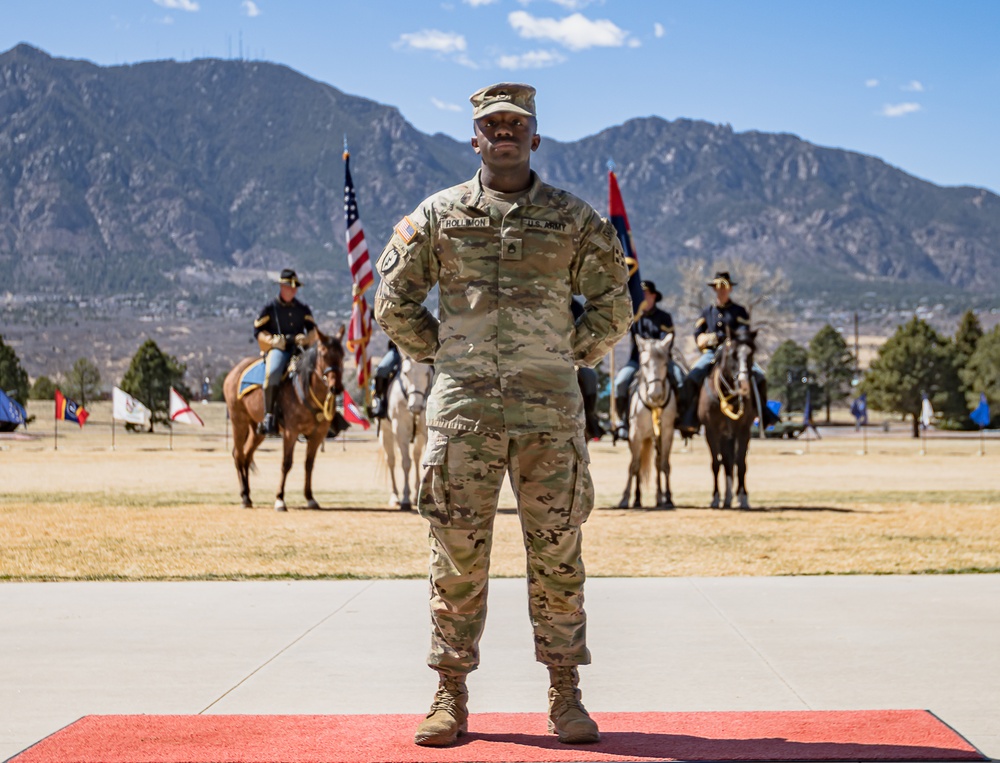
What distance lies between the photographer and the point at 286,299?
58.7 ft

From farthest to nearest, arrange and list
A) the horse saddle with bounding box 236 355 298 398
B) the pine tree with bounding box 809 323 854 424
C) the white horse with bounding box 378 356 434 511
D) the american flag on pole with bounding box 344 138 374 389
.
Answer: the pine tree with bounding box 809 323 854 424
the american flag on pole with bounding box 344 138 374 389
the horse saddle with bounding box 236 355 298 398
the white horse with bounding box 378 356 434 511

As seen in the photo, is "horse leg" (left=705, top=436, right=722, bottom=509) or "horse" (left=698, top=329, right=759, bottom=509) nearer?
"horse" (left=698, top=329, right=759, bottom=509)

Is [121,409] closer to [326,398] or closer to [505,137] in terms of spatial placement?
[326,398]

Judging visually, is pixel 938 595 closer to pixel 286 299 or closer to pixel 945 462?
pixel 286 299

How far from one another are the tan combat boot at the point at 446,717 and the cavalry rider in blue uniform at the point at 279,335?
12.9m

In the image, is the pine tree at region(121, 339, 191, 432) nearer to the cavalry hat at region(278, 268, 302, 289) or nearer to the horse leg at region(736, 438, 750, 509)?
the cavalry hat at region(278, 268, 302, 289)

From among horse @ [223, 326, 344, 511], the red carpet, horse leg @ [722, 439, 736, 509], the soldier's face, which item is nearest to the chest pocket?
the soldier's face

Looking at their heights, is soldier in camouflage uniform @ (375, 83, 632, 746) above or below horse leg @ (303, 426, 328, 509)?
above

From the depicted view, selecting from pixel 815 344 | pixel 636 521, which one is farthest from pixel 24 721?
pixel 815 344

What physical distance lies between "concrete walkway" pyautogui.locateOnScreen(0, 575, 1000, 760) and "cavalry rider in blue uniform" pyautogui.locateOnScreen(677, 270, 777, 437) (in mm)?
8318

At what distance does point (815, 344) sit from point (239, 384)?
8704 centimetres

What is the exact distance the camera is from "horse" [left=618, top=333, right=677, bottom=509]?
17734 mm

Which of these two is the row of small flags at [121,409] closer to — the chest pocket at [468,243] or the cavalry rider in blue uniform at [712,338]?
the cavalry rider in blue uniform at [712,338]

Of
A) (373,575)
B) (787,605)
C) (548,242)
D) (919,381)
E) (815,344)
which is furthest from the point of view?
(815,344)
